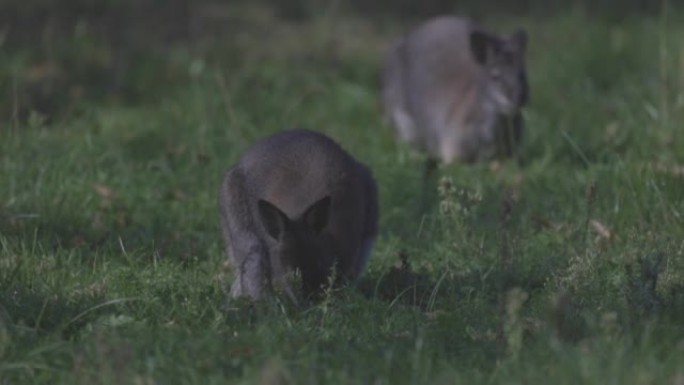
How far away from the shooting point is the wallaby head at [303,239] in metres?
6.78

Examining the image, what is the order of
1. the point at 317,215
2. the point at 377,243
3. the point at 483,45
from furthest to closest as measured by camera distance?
the point at 483,45 → the point at 377,243 → the point at 317,215

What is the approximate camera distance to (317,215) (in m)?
6.83

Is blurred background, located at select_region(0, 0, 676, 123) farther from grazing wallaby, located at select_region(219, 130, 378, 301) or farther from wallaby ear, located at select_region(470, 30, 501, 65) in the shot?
grazing wallaby, located at select_region(219, 130, 378, 301)

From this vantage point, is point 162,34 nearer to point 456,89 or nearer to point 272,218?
point 456,89

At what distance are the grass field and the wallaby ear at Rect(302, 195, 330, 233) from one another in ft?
1.04

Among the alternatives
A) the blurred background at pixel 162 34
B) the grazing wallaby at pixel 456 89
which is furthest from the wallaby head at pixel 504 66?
the blurred background at pixel 162 34

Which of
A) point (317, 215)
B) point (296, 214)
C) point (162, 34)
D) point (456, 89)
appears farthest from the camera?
point (162, 34)

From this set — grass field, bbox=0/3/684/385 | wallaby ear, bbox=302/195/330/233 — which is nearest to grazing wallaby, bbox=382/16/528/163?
grass field, bbox=0/3/684/385

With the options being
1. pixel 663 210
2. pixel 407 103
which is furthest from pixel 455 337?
pixel 407 103

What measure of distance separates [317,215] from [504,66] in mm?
4391

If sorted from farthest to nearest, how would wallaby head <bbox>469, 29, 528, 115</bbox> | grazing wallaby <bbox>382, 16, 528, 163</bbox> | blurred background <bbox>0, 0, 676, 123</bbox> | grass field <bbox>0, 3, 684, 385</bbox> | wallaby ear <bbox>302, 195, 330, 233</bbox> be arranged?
1. blurred background <bbox>0, 0, 676, 123</bbox>
2. grazing wallaby <bbox>382, 16, 528, 163</bbox>
3. wallaby head <bbox>469, 29, 528, 115</bbox>
4. wallaby ear <bbox>302, 195, 330, 233</bbox>
5. grass field <bbox>0, 3, 684, 385</bbox>

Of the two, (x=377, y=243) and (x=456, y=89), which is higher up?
(x=377, y=243)

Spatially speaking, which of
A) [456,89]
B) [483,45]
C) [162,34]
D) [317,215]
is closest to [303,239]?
[317,215]

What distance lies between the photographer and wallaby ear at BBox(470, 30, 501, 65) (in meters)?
11.0
